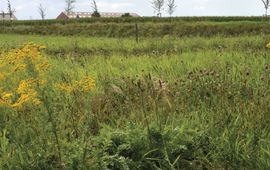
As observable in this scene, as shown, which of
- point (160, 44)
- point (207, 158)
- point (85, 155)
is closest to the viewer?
point (85, 155)

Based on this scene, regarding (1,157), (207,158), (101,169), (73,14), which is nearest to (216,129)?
(207,158)

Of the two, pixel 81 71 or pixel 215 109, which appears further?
pixel 81 71

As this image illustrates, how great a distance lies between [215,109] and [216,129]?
0.52m

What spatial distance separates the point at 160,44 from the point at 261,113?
1133 cm

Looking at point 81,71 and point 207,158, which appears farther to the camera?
point 81,71

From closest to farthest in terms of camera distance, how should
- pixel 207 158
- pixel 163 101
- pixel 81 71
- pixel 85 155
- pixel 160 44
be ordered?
pixel 85 155 → pixel 207 158 → pixel 163 101 → pixel 81 71 → pixel 160 44

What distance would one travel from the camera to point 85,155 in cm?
329

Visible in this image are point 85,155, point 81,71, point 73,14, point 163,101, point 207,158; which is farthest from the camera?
point 73,14

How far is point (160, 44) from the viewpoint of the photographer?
1514 cm

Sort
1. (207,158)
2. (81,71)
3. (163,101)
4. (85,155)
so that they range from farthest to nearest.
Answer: (81,71) → (163,101) → (207,158) → (85,155)

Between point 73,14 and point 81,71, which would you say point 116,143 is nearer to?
point 81,71

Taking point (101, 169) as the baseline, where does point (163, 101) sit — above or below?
above

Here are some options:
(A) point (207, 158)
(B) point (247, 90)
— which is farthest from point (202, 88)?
(A) point (207, 158)

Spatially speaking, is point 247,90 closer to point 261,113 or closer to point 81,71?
point 261,113
